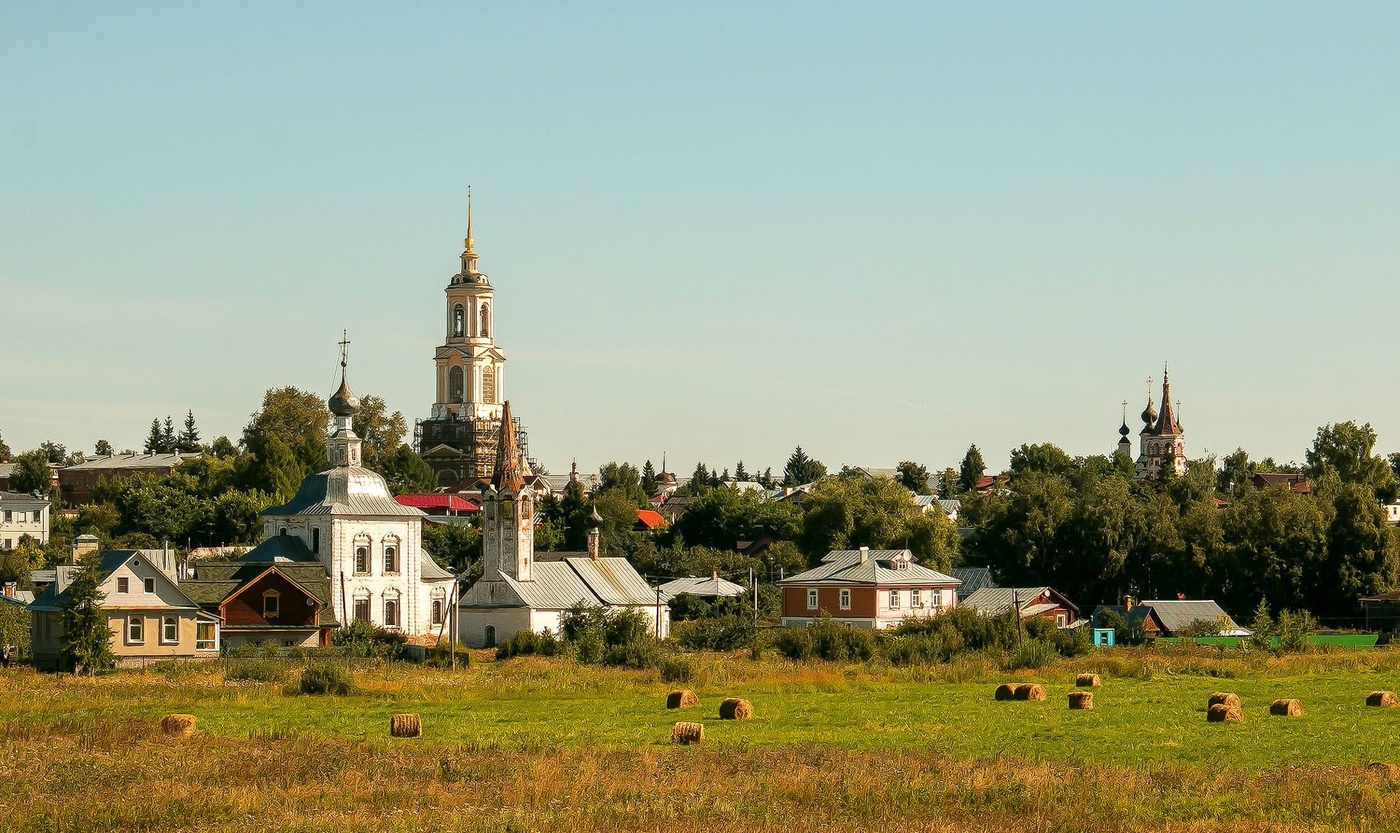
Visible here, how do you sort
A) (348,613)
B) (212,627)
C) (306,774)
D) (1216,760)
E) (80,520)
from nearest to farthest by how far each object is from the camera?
(306,774), (1216,760), (212,627), (348,613), (80,520)

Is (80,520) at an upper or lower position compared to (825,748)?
upper

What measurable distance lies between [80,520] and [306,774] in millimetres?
99467

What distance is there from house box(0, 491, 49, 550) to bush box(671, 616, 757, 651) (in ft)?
228

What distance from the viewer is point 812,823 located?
22469mm

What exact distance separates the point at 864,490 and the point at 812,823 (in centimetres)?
8767

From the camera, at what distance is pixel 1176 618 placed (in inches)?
3036

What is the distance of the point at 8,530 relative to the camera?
12481cm

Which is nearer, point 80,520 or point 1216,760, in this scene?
point 1216,760

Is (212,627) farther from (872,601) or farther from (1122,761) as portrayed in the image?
(1122,761)

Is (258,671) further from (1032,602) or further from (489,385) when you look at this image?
(489,385)

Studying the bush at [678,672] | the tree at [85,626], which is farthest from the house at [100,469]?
the bush at [678,672]

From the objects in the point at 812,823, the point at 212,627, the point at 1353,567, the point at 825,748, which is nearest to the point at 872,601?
the point at 1353,567

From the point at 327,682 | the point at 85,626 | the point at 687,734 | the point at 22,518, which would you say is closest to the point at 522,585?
the point at 85,626

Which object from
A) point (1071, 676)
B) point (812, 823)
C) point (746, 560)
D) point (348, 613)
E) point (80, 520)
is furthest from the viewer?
point (80, 520)
